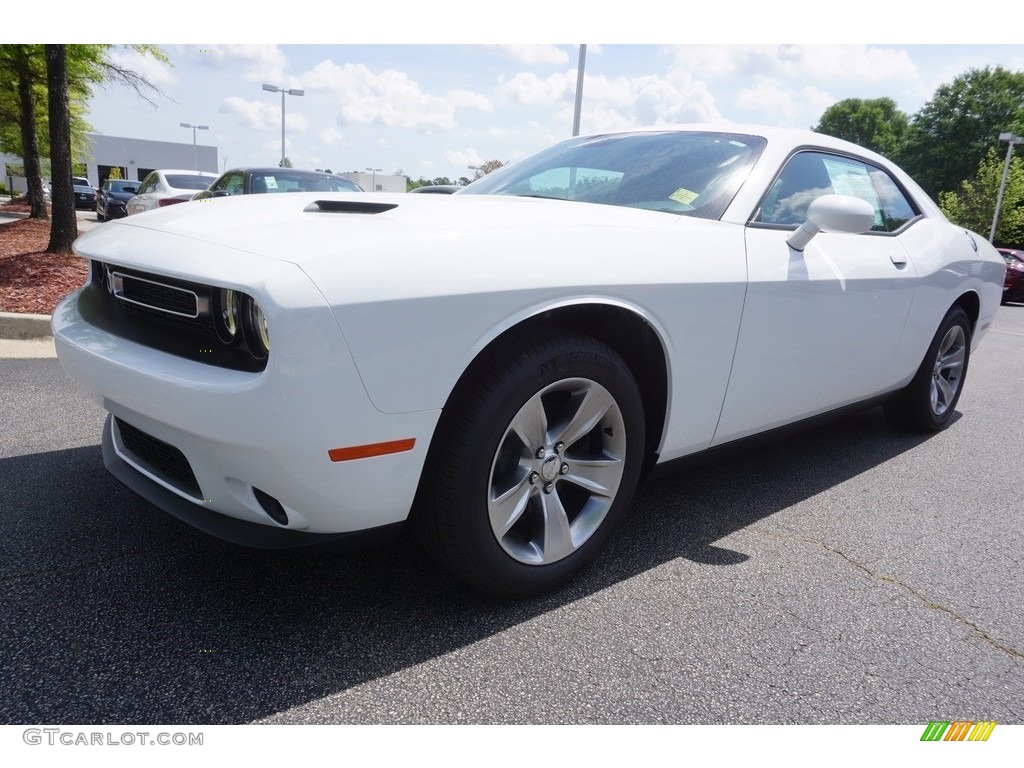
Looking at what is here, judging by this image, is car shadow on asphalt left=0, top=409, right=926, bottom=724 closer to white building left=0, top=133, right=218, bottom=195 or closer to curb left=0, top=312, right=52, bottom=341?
curb left=0, top=312, right=52, bottom=341

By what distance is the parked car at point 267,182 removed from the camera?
8.38 metres

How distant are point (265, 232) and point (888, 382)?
2.92 meters

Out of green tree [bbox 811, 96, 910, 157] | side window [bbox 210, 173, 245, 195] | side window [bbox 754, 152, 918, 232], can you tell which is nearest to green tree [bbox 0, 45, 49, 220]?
side window [bbox 210, 173, 245, 195]

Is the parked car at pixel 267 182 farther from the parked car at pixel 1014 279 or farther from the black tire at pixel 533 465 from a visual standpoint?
the parked car at pixel 1014 279

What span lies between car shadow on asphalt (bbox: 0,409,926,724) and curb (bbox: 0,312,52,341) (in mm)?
2978

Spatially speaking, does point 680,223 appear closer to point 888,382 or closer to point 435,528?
point 435,528

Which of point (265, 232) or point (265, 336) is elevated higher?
point (265, 232)

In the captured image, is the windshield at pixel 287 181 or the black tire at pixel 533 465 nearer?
the black tire at pixel 533 465

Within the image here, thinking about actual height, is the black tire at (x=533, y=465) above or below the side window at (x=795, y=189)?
below

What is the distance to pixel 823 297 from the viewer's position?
2.66m

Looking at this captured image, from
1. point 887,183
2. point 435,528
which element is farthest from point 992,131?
point 435,528

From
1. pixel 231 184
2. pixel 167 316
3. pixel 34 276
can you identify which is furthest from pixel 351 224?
pixel 231 184

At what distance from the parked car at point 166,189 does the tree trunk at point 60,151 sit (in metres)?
1.68

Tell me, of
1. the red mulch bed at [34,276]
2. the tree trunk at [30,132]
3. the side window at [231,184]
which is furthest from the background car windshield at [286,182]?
the tree trunk at [30,132]
